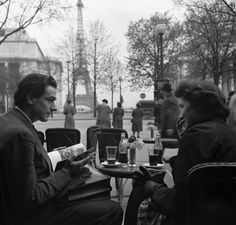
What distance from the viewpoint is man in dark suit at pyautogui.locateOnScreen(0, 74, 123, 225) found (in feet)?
7.33

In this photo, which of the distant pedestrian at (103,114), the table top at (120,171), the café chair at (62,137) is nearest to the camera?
the table top at (120,171)

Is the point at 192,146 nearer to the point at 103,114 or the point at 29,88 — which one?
the point at 29,88

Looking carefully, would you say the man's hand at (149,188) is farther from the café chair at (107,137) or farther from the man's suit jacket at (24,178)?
the café chair at (107,137)

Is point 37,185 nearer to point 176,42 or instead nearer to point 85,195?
point 85,195

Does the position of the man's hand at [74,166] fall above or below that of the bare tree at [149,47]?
below

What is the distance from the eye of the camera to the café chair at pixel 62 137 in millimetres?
6277

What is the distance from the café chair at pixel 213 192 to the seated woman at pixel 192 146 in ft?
0.48

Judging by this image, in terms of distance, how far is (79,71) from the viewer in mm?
42406

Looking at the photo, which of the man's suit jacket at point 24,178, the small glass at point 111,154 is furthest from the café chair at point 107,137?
the man's suit jacket at point 24,178

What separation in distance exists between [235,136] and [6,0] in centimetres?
1298

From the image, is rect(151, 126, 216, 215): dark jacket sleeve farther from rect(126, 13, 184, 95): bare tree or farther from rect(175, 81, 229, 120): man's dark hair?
rect(126, 13, 184, 95): bare tree

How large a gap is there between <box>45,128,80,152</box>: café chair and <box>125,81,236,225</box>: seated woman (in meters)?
3.58

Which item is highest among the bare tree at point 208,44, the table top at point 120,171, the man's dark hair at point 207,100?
the bare tree at point 208,44

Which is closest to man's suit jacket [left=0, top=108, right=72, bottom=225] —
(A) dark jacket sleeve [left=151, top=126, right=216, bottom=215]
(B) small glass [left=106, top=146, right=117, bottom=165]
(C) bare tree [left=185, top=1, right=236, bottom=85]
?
(A) dark jacket sleeve [left=151, top=126, right=216, bottom=215]
